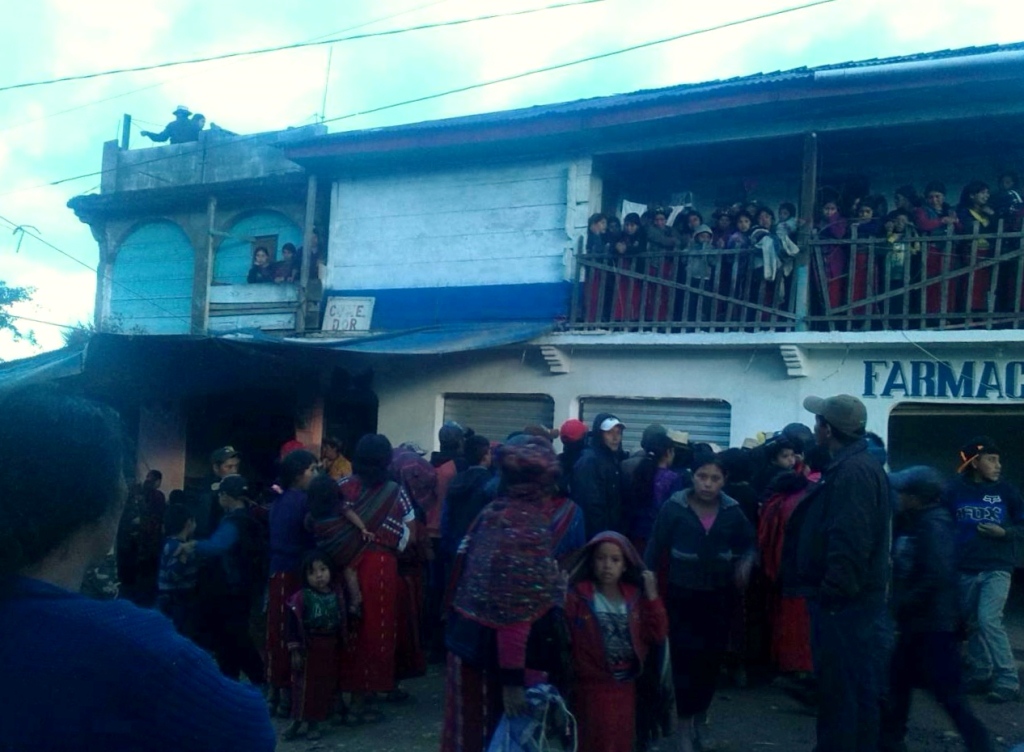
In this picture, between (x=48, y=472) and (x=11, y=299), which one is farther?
(x=11, y=299)

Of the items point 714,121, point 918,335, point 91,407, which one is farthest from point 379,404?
point 91,407

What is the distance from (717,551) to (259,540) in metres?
3.01

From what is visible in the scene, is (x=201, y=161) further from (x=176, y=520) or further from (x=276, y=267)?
(x=176, y=520)

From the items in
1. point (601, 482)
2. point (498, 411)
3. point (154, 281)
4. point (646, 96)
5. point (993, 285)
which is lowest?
point (601, 482)

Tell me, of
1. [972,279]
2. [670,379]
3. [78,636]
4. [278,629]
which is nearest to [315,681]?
[278,629]

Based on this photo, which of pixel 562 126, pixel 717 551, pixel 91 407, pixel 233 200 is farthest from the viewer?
pixel 233 200

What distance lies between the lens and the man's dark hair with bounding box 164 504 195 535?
623 centimetres

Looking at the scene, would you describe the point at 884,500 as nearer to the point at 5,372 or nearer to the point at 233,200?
the point at 5,372

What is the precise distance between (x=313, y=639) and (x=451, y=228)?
6991mm

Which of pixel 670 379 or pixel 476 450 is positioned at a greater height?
pixel 670 379

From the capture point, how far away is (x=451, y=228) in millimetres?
11836

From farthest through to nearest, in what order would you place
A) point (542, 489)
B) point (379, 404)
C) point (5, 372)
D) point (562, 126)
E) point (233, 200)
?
point (233, 200), point (379, 404), point (562, 126), point (5, 372), point (542, 489)

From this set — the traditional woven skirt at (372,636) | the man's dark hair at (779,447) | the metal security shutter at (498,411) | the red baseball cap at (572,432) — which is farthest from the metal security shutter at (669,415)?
the traditional woven skirt at (372,636)

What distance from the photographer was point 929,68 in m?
8.83
